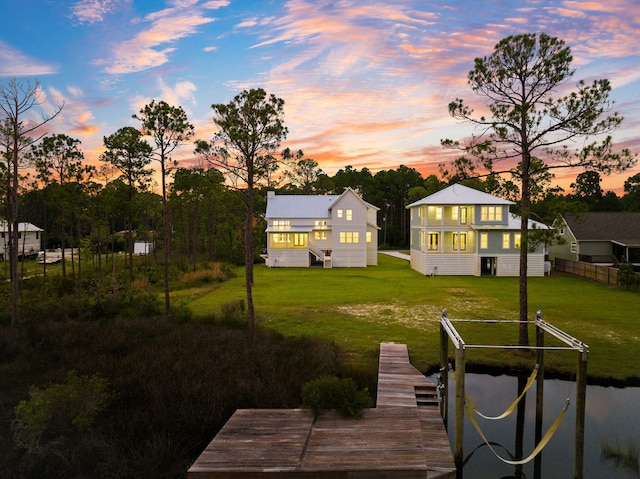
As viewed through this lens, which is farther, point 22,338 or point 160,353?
point 22,338

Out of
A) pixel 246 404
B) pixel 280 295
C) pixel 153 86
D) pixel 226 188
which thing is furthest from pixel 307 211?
pixel 246 404

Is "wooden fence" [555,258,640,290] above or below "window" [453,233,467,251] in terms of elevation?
below

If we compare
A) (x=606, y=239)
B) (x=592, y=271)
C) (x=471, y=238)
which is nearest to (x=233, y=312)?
(x=471, y=238)

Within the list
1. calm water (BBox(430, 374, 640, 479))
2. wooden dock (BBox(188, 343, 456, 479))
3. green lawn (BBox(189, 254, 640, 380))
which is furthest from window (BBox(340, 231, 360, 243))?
wooden dock (BBox(188, 343, 456, 479))

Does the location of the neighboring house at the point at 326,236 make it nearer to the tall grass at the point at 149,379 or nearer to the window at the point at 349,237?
the window at the point at 349,237

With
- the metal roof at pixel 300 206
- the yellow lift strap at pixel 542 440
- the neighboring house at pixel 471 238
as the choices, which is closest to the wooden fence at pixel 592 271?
the neighboring house at pixel 471 238

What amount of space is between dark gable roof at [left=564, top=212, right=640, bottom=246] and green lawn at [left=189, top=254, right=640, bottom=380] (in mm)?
7976

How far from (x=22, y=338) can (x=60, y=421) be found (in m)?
7.72

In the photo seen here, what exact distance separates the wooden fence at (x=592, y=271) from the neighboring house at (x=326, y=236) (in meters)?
18.6

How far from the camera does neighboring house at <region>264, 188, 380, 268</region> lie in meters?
44.0

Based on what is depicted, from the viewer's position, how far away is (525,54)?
46.6ft

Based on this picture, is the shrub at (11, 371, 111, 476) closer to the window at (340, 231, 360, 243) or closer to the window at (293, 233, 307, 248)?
the window at (293, 233, 307, 248)

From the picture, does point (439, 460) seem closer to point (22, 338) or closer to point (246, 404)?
point (246, 404)

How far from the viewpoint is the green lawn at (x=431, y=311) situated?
14.7m
